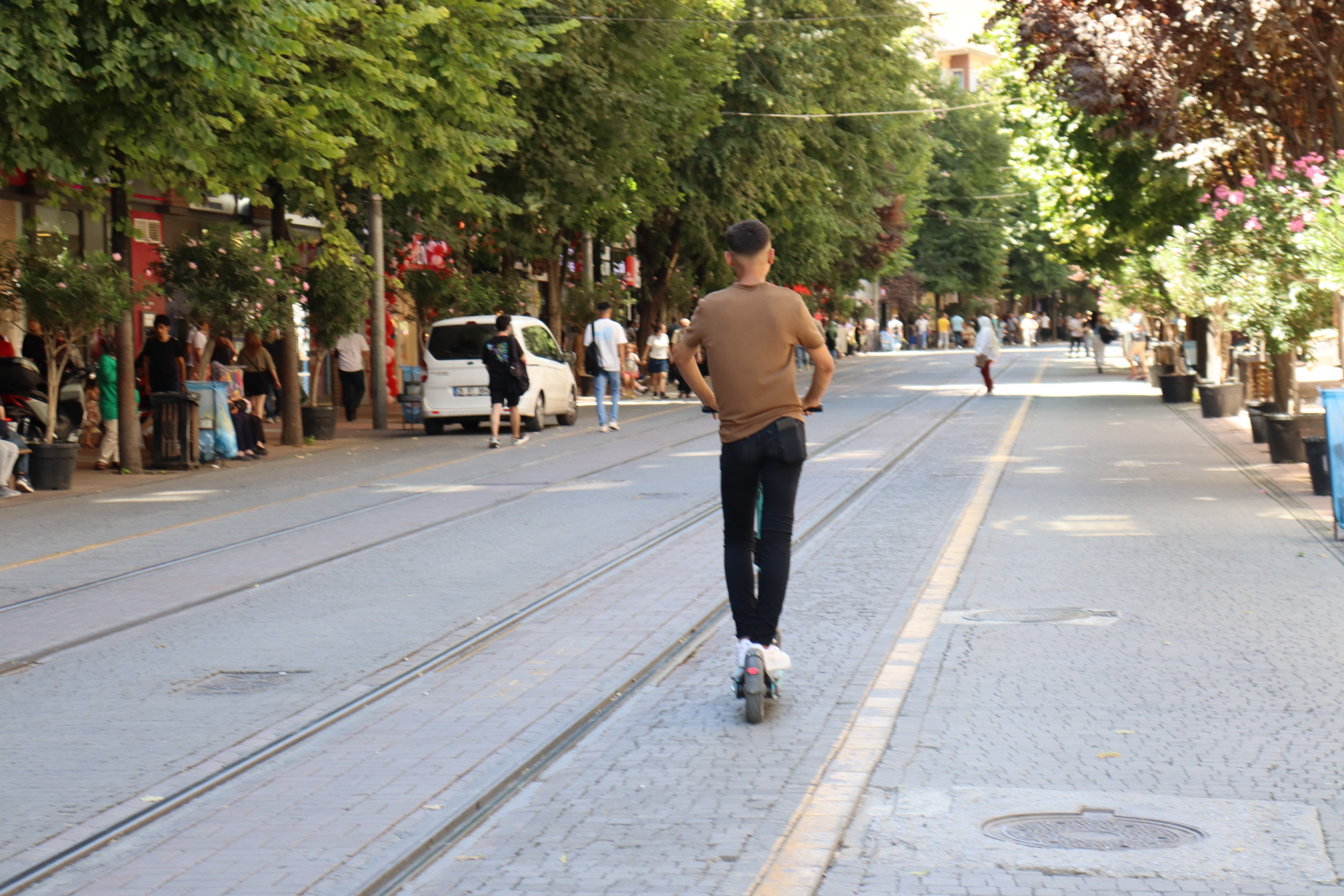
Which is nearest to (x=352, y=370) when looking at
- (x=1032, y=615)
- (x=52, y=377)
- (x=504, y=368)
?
(x=504, y=368)

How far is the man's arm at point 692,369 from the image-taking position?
6488 millimetres

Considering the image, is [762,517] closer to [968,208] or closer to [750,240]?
[750,240]

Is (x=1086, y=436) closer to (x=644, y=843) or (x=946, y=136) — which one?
(x=644, y=843)

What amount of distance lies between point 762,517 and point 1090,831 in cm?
203

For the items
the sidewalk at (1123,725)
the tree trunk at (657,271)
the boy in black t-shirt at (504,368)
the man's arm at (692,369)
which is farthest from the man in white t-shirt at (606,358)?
the man's arm at (692,369)

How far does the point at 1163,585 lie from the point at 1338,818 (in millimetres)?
4566

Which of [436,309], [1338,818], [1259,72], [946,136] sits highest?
[946,136]

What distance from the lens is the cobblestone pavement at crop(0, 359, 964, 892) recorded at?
19.4ft

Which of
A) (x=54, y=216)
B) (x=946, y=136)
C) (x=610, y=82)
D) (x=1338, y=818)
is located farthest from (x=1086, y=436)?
(x=946, y=136)

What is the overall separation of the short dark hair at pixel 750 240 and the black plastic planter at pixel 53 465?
1196 centimetres

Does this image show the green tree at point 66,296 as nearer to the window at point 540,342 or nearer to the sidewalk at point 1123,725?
the window at point 540,342

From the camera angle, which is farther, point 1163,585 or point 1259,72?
point 1259,72

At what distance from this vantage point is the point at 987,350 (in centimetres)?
3397

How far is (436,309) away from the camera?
29.8 m
